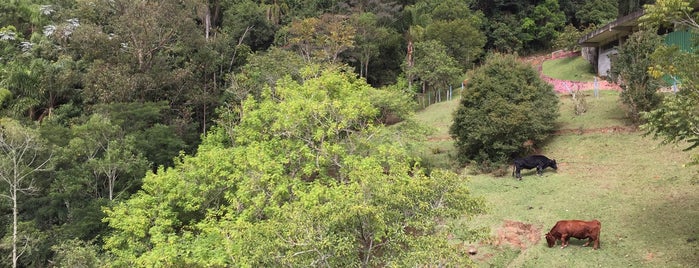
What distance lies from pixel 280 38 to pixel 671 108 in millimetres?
36966

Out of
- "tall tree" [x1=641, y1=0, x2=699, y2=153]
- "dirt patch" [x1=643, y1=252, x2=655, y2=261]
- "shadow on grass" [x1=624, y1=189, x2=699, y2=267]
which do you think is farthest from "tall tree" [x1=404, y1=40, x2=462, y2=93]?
"dirt patch" [x1=643, y1=252, x2=655, y2=261]

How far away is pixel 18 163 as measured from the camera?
1861 centimetres

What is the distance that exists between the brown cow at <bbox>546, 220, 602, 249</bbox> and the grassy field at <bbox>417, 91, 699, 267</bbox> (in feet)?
0.97

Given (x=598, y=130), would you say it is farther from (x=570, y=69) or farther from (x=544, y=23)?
(x=544, y=23)

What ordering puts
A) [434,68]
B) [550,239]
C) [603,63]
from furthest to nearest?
1. [434,68]
2. [603,63]
3. [550,239]

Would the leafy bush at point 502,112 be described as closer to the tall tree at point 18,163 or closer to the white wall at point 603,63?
the white wall at point 603,63

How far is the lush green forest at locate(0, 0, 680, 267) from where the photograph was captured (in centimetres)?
956

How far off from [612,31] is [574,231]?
80.5 ft

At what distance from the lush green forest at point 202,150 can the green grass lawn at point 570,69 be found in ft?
21.1

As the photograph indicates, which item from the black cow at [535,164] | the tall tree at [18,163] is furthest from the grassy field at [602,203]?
the tall tree at [18,163]

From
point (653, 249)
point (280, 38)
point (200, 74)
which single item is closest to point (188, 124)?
point (200, 74)

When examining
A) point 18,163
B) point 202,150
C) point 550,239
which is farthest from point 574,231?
point 18,163

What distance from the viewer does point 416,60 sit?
1689 inches

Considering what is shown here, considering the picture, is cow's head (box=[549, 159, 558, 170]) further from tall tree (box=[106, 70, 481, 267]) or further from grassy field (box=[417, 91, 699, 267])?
tall tree (box=[106, 70, 481, 267])
